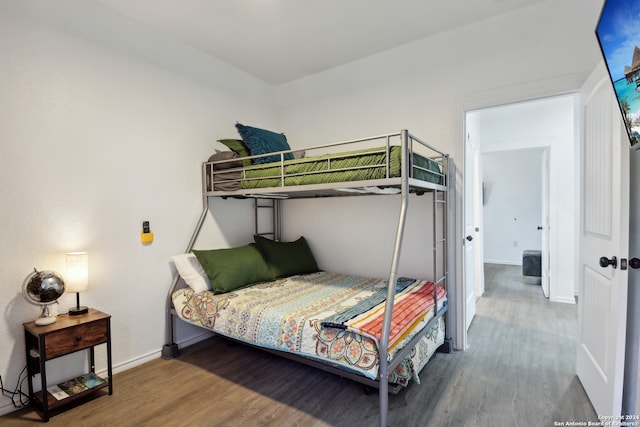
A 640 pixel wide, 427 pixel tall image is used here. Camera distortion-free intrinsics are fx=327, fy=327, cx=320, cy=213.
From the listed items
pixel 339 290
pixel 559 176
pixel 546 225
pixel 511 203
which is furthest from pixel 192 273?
pixel 511 203

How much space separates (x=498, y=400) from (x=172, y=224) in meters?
2.65

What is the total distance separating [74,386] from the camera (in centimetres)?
204

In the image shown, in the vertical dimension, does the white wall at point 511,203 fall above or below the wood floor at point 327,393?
above

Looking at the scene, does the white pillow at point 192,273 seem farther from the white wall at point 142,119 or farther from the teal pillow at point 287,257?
the teal pillow at point 287,257

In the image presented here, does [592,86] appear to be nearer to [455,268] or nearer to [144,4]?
[455,268]

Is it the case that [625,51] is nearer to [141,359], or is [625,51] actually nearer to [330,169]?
[330,169]

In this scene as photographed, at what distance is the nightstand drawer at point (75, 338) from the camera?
6.07ft

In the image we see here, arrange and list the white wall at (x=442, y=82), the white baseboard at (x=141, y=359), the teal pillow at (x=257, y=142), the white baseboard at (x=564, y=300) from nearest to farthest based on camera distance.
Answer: the white wall at (x=442, y=82)
the white baseboard at (x=141, y=359)
the teal pillow at (x=257, y=142)
the white baseboard at (x=564, y=300)

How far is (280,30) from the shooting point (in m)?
2.64

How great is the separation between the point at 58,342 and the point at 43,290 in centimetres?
31

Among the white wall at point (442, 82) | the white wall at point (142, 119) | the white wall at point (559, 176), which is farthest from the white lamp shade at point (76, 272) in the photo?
the white wall at point (559, 176)

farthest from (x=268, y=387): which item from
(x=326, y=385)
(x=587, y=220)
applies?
(x=587, y=220)

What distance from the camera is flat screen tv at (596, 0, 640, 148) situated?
114 cm

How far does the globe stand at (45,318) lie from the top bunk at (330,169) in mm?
1383
